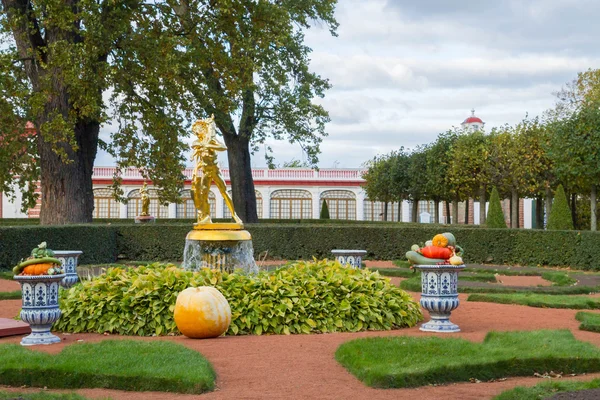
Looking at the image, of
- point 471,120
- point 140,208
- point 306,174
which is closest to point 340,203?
point 306,174

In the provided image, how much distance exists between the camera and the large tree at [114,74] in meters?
19.3

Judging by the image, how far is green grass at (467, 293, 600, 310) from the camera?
41.5 feet

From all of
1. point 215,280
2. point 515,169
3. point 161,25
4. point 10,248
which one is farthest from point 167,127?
point 515,169

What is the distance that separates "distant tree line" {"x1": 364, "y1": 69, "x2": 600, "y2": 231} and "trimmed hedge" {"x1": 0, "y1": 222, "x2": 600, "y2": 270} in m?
7.04

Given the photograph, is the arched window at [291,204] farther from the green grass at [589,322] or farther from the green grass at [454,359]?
the green grass at [454,359]

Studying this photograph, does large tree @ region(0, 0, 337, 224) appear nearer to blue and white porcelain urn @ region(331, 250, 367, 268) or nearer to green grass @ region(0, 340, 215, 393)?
blue and white porcelain urn @ region(331, 250, 367, 268)

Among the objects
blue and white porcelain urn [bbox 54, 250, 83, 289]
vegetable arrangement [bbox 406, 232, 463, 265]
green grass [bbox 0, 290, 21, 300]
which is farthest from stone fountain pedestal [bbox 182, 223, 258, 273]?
vegetable arrangement [bbox 406, 232, 463, 265]

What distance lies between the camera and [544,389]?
654 cm

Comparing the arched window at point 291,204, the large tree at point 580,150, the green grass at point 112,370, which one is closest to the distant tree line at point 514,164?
the large tree at point 580,150

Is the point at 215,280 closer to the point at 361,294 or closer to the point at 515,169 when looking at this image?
the point at 361,294

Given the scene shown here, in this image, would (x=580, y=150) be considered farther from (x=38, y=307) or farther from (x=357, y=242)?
(x=38, y=307)

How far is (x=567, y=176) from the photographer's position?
30.5 meters

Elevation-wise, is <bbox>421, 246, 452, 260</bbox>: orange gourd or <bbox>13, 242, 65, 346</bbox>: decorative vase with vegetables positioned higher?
<bbox>421, 246, 452, 260</bbox>: orange gourd

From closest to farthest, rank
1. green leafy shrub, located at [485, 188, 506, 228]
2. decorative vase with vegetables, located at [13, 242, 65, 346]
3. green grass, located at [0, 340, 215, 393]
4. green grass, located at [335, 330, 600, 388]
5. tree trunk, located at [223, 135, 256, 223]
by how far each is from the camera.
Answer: green grass, located at [0, 340, 215, 393] → green grass, located at [335, 330, 600, 388] → decorative vase with vegetables, located at [13, 242, 65, 346] → green leafy shrub, located at [485, 188, 506, 228] → tree trunk, located at [223, 135, 256, 223]
